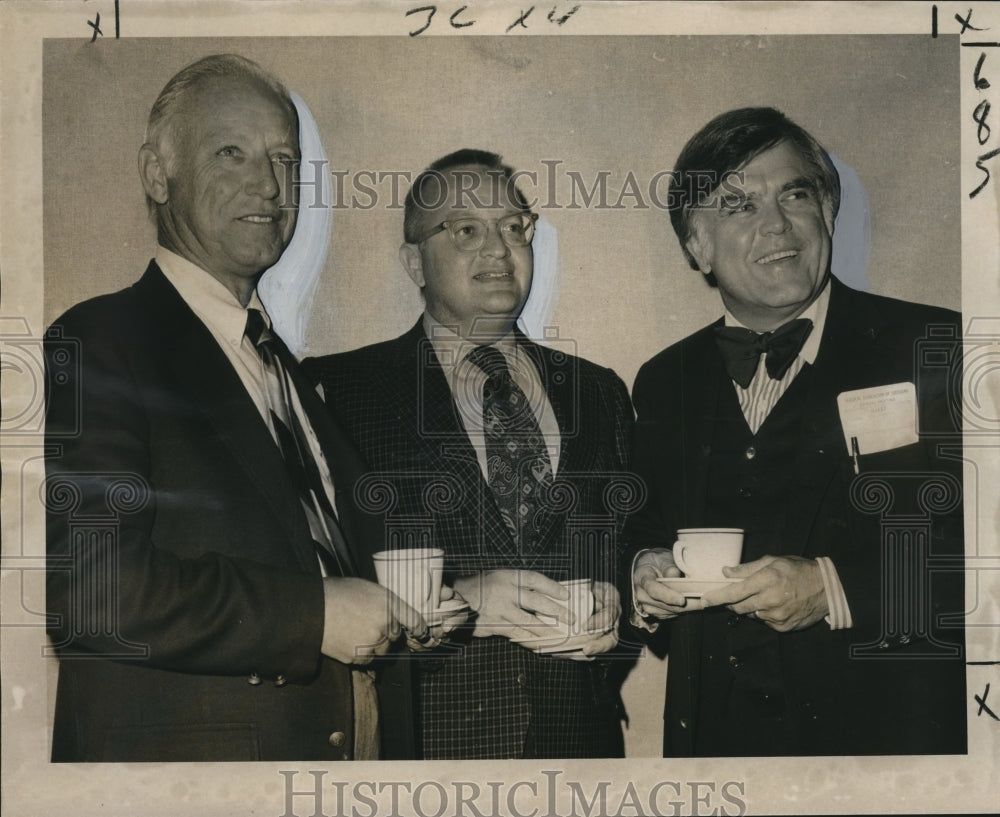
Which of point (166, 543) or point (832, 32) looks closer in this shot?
point (166, 543)

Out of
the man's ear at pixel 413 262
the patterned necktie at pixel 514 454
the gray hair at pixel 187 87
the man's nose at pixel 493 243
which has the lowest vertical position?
the patterned necktie at pixel 514 454

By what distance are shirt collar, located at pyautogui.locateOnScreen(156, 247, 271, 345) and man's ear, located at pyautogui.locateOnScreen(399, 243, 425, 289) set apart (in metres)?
0.36

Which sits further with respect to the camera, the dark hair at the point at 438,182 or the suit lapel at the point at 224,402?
the dark hair at the point at 438,182

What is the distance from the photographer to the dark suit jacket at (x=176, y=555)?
2477mm

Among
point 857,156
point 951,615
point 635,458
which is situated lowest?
point 951,615

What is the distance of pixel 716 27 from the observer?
2654 mm

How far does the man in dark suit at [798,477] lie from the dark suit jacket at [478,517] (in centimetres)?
12

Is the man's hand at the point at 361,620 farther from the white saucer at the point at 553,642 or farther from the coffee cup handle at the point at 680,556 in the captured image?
the coffee cup handle at the point at 680,556

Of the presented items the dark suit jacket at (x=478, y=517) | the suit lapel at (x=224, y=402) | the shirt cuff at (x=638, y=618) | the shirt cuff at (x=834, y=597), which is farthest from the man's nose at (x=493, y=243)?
the shirt cuff at (x=834, y=597)

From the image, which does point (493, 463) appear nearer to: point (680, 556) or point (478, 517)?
point (478, 517)

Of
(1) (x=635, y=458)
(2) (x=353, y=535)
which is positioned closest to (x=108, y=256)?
(2) (x=353, y=535)

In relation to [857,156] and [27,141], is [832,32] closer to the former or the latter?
[857,156]

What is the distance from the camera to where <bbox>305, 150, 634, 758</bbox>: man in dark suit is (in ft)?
8.39

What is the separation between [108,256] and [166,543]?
0.64 m
